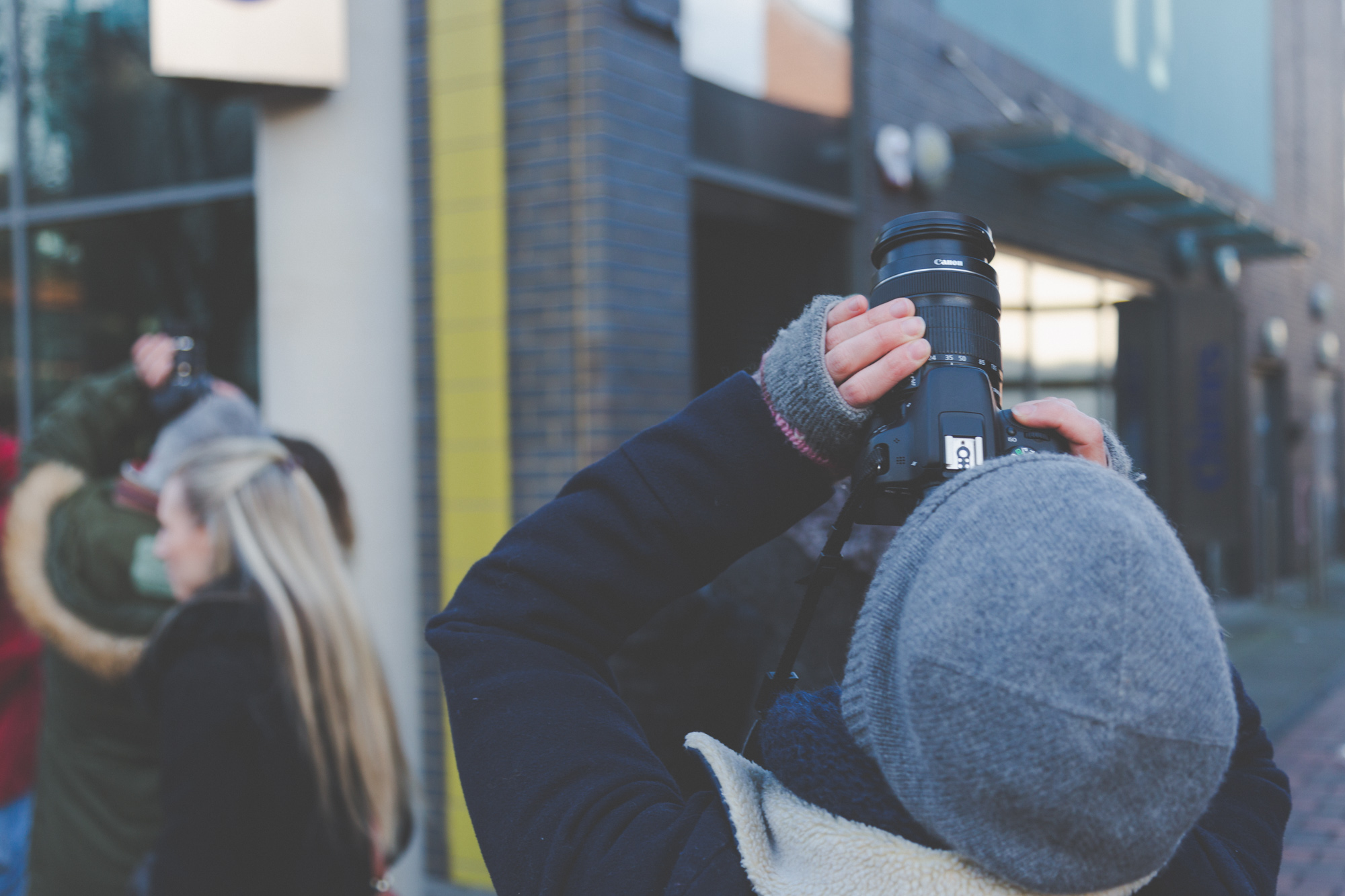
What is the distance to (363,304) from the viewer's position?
166 inches

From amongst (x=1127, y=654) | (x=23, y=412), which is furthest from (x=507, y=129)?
(x=1127, y=654)

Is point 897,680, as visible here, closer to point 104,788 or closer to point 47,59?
point 104,788

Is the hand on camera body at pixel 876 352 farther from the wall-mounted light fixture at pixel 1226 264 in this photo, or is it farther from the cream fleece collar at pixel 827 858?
the wall-mounted light fixture at pixel 1226 264

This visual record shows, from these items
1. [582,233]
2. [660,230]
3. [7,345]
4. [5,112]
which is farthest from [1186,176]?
[7,345]

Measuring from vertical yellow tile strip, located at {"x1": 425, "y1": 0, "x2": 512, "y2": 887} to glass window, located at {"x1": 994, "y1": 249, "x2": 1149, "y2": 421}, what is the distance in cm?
435

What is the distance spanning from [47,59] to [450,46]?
2385mm

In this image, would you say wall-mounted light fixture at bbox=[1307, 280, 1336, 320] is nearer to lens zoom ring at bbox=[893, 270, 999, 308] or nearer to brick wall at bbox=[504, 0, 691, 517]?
brick wall at bbox=[504, 0, 691, 517]

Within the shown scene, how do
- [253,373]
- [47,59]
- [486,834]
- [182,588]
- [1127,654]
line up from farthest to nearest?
[47,59] < [253,373] < [182,588] < [486,834] < [1127,654]

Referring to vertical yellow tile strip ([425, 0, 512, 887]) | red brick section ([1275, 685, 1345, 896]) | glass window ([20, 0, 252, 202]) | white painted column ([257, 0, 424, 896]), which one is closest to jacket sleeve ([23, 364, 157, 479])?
white painted column ([257, 0, 424, 896])

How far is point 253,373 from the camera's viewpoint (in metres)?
4.76

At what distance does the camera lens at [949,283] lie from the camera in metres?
1.02

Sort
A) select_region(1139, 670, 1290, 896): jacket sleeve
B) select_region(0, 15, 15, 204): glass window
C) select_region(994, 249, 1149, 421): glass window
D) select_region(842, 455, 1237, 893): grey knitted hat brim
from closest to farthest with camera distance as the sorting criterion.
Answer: select_region(842, 455, 1237, 893): grey knitted hat brim → select_region(1139, 670, 1290, 896): jacket sleeve → select_region(0, 15, 15, 204): glass window → select_region(994, 249, 1149, 421): glass window

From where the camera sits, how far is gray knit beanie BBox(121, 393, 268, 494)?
2688 mm

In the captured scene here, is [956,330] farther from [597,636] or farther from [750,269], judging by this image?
[750,269]
